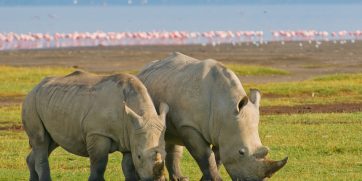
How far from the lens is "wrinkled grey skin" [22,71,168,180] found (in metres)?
13.6

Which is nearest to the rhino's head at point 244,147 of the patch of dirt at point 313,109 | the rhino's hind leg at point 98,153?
the rhino's hind leg at point 98,153

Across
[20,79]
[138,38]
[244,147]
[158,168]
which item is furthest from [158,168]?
[138,38]

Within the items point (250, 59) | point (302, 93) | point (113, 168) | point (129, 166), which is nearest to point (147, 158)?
point (129, 166)

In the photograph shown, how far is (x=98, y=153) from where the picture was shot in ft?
46.8

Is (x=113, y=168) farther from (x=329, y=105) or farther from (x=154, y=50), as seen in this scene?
(x=154, y=50)

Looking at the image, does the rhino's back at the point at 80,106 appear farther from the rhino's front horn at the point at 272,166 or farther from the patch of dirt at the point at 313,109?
the patch of dirt at the point at 313,109

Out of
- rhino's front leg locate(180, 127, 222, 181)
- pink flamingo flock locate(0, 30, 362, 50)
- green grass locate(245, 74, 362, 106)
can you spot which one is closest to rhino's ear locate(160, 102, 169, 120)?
rhino's front leg locate(180, 127, 222, 181)

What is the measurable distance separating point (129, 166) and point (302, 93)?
18412 millimetres

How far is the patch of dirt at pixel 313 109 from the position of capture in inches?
1072

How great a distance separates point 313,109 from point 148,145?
14.7m

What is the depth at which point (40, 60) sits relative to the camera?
198 feet

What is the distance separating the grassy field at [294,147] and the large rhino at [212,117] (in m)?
1.72

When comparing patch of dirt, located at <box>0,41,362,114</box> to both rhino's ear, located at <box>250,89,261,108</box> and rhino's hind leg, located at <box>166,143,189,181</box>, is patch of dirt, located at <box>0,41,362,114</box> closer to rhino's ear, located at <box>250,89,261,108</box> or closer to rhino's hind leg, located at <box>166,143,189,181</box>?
rhino's hind leg, located at <box>166,143,189,181</box>

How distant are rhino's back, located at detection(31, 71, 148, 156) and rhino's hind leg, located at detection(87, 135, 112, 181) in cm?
9
